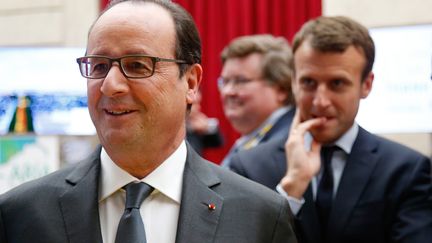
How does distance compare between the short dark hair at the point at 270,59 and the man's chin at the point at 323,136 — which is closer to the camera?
the man's chin at the point at 323,136

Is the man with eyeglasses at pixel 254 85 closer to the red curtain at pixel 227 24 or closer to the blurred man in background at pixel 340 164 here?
the blurred man in background at pixel 340 164

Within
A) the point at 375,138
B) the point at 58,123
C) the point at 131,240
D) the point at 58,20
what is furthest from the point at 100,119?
the point at 58,20

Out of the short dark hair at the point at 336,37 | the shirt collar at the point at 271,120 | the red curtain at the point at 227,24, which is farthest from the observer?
the red curtain at the point at 227,24

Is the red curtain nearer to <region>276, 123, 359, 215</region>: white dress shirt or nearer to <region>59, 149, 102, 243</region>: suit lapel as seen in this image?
<region>276, 123, 359, 215</region>: white dress shirt

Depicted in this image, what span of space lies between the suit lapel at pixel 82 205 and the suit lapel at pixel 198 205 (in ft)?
0.70

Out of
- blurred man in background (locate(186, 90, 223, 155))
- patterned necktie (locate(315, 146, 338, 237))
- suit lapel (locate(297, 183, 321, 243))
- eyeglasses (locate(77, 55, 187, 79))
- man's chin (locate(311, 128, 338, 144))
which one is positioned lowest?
blurred man in background (locate(186, 90, 223, 155))

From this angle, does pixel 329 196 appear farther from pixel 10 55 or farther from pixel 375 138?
pixel 10 55

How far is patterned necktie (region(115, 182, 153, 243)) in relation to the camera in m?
1.64

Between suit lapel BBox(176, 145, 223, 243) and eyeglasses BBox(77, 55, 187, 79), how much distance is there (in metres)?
0.31

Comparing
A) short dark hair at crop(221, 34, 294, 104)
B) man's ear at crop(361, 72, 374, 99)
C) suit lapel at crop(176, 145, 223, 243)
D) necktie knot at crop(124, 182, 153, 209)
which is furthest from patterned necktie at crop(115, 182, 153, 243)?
short dark hair at crop(221, 34, 294, 104)

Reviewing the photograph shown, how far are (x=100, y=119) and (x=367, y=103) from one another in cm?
222

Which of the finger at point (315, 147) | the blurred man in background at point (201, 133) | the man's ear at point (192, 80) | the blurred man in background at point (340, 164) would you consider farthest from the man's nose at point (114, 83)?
the blurred man in background at point (201, 133)

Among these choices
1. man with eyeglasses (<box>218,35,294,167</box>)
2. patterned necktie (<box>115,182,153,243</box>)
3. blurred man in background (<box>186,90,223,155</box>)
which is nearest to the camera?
patterned necktie (<box>115,182,153,243</box>)

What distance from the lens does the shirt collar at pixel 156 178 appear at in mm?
1750
